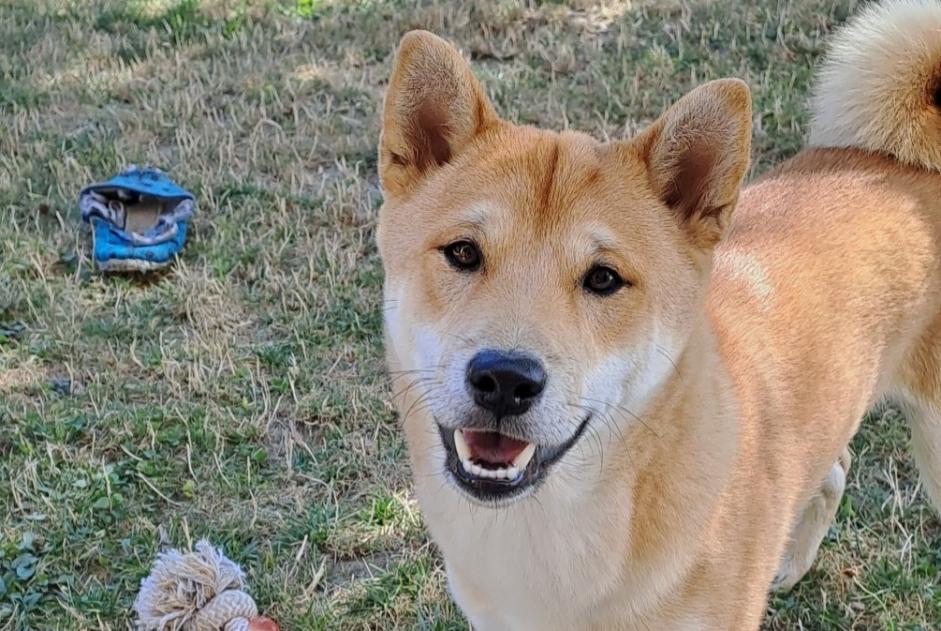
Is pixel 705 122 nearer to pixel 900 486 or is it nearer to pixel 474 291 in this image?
pixel 474 291

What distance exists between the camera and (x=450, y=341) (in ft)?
7.16

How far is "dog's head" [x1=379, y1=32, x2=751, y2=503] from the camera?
6.97 ft

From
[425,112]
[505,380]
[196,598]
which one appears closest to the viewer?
[505,380]

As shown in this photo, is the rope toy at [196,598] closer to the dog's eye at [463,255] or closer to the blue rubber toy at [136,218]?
the dog's eye at [463,255]

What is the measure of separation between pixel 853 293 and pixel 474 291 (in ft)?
4.29

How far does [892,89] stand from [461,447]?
192 centimetres

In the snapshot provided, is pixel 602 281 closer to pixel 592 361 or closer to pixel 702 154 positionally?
pixel 592 361

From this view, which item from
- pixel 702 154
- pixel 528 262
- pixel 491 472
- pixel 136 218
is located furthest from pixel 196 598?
pixel 136 218

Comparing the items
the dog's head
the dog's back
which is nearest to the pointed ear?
the dog's head

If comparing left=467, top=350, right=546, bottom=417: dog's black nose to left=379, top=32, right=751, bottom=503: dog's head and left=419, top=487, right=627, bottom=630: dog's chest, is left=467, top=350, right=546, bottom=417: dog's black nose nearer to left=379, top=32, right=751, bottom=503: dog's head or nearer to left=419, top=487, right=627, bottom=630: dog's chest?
left=379, top=32, right=751, bottom=503: dog's head

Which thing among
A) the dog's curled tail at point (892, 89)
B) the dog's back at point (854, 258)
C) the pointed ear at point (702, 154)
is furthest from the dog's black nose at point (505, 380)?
the dog's curled tail at point (892, 89)

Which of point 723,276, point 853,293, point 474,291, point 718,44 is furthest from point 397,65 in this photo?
point 718,44

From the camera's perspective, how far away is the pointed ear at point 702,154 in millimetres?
2387

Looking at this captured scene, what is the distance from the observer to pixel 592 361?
221 cm
